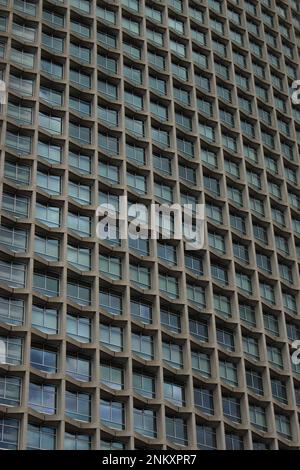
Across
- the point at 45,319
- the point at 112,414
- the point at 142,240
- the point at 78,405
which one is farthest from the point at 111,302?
the point at 78,405

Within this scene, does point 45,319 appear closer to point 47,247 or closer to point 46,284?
point 46,284

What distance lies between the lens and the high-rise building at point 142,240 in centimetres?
6994

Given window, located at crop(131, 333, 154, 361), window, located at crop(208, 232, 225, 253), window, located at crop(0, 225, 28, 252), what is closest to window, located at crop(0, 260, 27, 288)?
window, located at crop(0, 225, 28, 252)

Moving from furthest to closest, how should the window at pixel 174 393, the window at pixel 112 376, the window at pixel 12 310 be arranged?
Answer: the window at pixel 174 393 < the window at pixel 112 376 < the window at pixel 12 310

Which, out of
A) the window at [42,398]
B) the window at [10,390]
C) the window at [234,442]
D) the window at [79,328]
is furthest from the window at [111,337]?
the window at [234,442]

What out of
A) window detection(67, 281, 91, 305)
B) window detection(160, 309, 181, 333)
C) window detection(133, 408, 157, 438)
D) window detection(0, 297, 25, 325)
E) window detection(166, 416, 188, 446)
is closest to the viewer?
window detection(0, 297, 25, 325)

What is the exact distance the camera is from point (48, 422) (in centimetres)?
6638

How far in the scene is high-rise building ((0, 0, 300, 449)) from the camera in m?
69.9

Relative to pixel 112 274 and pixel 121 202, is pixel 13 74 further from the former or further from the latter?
pixel 112 274

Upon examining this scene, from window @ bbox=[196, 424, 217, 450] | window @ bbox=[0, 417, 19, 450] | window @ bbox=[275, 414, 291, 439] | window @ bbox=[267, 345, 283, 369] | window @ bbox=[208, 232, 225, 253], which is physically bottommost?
window @ bbox=[0, 417, 19, 450]

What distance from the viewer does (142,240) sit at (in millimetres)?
79312

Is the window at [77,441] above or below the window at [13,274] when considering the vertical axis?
below

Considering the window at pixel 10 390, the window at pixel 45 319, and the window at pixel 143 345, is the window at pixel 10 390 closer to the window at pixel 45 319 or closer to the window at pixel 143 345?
the window at pixel 45 319

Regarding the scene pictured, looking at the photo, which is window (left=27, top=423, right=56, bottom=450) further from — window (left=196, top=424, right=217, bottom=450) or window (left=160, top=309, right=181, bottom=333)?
window (left=160, top=309, right=181, bottom=333)
